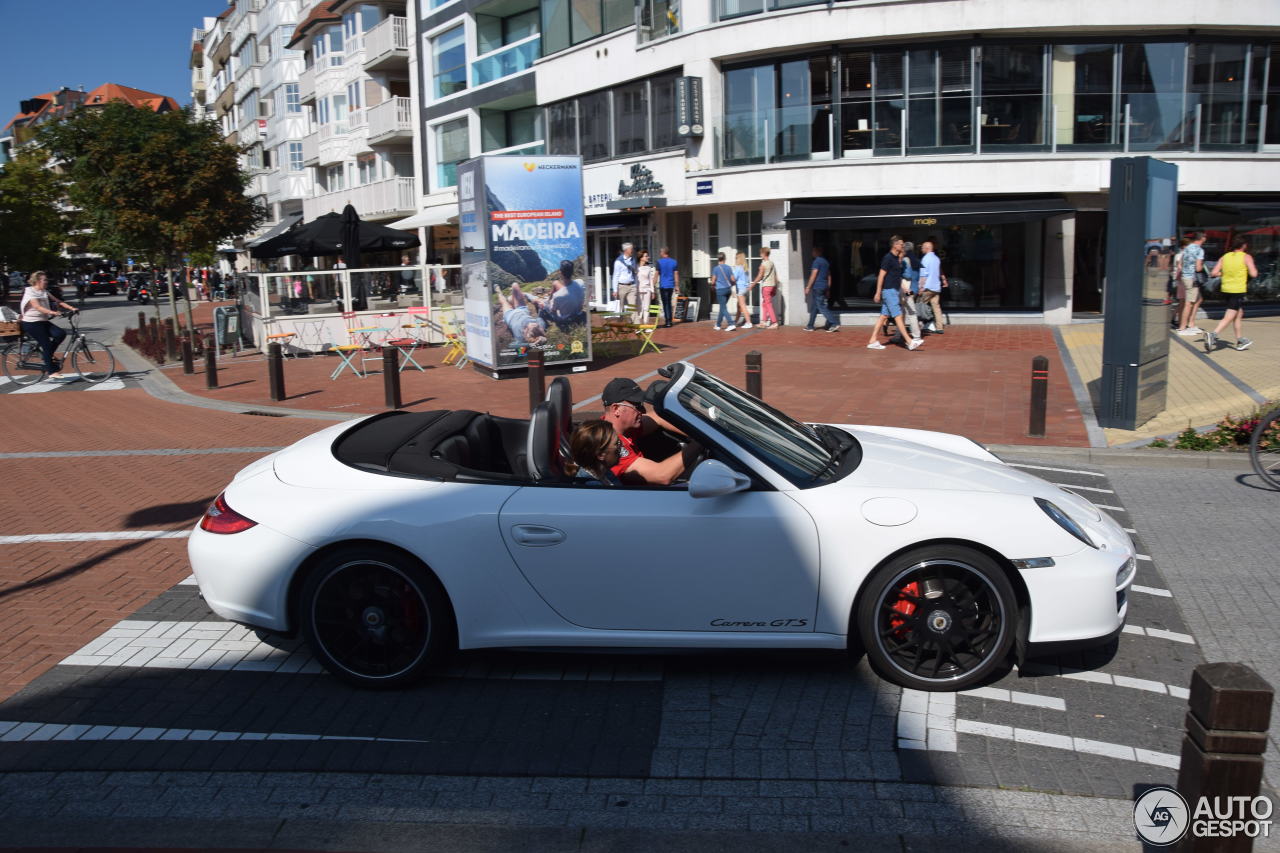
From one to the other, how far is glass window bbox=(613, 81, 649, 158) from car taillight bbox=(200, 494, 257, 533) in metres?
23.6

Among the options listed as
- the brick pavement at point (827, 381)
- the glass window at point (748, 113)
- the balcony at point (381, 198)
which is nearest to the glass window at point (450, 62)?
the balcony at point (381, 198)

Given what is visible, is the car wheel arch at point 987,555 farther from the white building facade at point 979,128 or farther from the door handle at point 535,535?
the white building facade at point 979,128

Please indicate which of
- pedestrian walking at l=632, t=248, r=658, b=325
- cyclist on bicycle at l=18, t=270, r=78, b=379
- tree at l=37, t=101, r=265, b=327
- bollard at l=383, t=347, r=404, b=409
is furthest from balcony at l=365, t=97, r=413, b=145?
bollard at l=383, t=347, r=404, b=409

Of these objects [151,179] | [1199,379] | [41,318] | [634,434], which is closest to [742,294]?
[1199,379]

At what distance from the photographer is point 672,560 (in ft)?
14.6

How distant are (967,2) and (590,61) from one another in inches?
422

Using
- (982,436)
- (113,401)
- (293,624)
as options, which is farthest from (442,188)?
(293,624)

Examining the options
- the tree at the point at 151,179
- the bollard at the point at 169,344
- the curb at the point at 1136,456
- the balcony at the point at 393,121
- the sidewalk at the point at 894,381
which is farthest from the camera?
the balcony at the point at 393,121

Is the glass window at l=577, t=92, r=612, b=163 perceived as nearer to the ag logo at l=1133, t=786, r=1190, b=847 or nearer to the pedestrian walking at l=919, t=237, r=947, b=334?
the pedestrian walking at l=919, t=237, r=947, b=334

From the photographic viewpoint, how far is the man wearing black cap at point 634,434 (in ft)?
16.7

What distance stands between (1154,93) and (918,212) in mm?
5508

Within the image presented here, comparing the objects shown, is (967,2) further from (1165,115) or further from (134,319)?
(134,319)

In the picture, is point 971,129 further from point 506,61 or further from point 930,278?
point 506,61

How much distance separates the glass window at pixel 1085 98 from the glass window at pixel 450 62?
21161 mm
